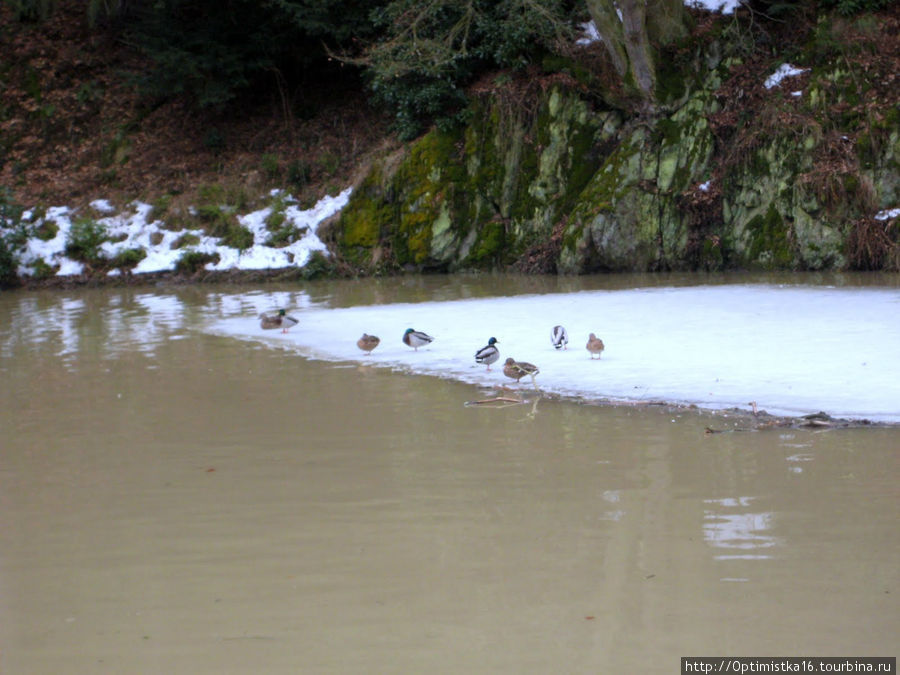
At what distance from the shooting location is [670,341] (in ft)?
33.7

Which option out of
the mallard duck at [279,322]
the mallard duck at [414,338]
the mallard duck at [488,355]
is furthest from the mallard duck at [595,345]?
the mallard duck at [279,322]

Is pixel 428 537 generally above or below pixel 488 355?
below

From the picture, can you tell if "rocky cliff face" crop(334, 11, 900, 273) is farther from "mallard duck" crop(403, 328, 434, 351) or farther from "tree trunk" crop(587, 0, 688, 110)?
"mallard duck" crop(403, 328, 434, 351)

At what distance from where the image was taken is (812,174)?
17578 millimetres

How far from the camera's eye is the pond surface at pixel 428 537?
3715 millimetres

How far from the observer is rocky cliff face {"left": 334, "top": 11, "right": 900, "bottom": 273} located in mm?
17516

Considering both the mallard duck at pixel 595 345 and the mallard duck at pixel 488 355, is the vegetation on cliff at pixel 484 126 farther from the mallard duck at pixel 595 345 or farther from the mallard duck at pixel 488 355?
the mallard duck at pixel 488 355

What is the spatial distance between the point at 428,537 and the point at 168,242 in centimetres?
2023

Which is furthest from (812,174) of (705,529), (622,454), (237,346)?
(705,529)

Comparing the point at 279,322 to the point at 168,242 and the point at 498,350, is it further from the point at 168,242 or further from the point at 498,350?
the point at 168,242

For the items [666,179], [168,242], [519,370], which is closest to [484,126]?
[666,179]

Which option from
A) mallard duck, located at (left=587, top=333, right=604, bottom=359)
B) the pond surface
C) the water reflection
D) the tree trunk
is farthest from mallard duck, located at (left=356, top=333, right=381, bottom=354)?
the tree trunk

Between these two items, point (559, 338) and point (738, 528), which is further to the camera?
point (559, 338)

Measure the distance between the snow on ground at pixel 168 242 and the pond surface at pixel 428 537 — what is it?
14.6m
